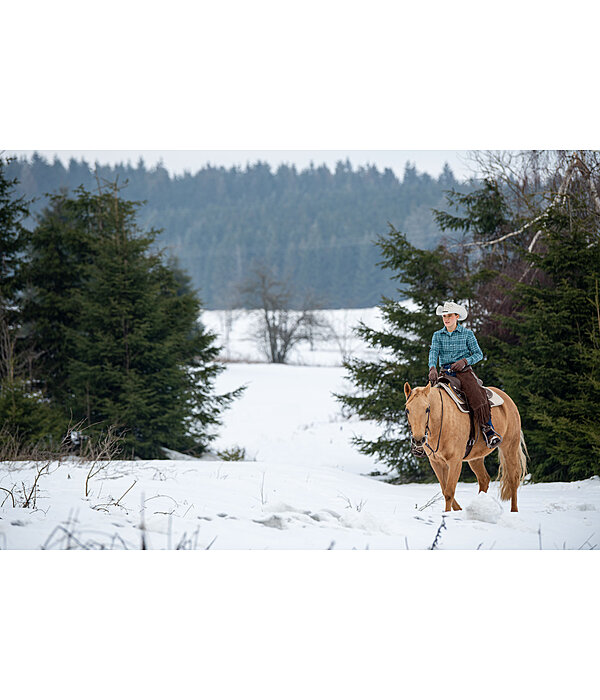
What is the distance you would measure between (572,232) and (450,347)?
2.00m

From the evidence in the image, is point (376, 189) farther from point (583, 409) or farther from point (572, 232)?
point (583, 409)

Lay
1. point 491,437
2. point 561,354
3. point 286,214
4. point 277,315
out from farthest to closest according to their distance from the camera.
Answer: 1. point 277,315
2. point 286,214
3. point 561,354
4. point 491,437

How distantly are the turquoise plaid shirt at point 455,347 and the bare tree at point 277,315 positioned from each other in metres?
3.24

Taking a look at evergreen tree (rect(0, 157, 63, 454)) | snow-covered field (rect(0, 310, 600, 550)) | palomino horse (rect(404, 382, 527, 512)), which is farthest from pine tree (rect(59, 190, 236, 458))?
palomino horse (rect(404, 382, 527, 512))

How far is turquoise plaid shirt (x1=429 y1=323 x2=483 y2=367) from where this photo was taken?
4.07 metres

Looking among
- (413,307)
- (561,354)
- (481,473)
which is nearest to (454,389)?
(481,473)

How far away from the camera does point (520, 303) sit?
5.19m

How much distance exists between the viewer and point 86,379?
5.87 metres

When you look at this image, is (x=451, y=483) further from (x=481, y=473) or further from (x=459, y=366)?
(x=459, y=366)

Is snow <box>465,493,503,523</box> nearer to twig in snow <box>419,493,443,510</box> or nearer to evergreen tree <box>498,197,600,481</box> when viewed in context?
twig in snow <box>419,493,443,510</box>

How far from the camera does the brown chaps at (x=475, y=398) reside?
154 inches

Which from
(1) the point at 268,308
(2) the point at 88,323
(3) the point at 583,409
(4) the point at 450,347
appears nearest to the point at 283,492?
(4) the point at 450,347

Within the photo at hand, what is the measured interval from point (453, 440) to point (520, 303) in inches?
79.3

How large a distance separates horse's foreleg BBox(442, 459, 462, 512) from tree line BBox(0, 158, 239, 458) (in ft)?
10.2
